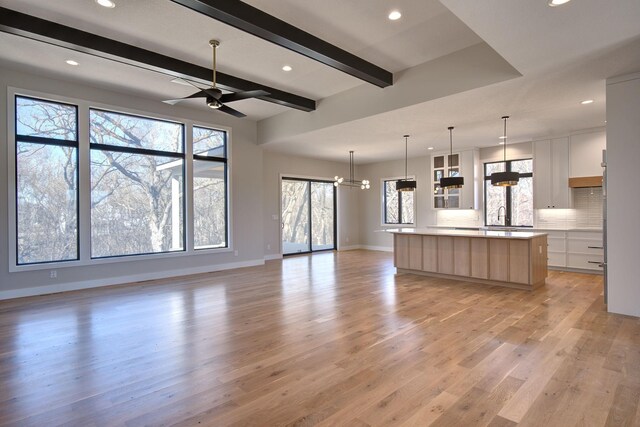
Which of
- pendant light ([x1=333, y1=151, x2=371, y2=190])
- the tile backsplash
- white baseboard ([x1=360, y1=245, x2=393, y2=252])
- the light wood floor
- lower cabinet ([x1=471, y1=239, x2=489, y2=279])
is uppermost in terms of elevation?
pendant light ([x1=333, y1=151, x2=371, y2=190])

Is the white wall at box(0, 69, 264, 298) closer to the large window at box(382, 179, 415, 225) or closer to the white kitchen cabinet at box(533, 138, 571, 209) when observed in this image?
the large window at box(382, 179, 415, 225)

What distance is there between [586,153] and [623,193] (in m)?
3.29

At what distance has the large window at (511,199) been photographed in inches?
313

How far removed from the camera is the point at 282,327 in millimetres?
3695

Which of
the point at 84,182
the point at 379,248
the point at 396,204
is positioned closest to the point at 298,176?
the point at 396,204

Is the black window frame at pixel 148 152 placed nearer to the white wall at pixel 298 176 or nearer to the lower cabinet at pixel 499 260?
the white wall at pixel 298 176

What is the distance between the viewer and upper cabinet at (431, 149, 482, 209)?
27.8 ft

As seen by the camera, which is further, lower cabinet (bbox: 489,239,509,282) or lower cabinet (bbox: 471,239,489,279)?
lower cabinet (bbox: 471,239,489,279)

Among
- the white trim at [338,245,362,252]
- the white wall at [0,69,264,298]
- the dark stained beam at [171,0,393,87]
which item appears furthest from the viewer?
the white trim at [338,245,362,252]

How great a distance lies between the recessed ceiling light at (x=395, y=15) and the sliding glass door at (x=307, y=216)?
634 cm

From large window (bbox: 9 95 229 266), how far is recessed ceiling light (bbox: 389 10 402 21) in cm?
472

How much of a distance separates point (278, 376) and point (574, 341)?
2.77 m

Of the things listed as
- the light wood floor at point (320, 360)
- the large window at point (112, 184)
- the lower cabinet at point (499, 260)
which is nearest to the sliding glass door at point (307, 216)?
the large window at point (112, 184)

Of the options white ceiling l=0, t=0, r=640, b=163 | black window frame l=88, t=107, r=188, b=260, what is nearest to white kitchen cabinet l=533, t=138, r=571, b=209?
white ceiling l=0, t=0, r=640, b=163
